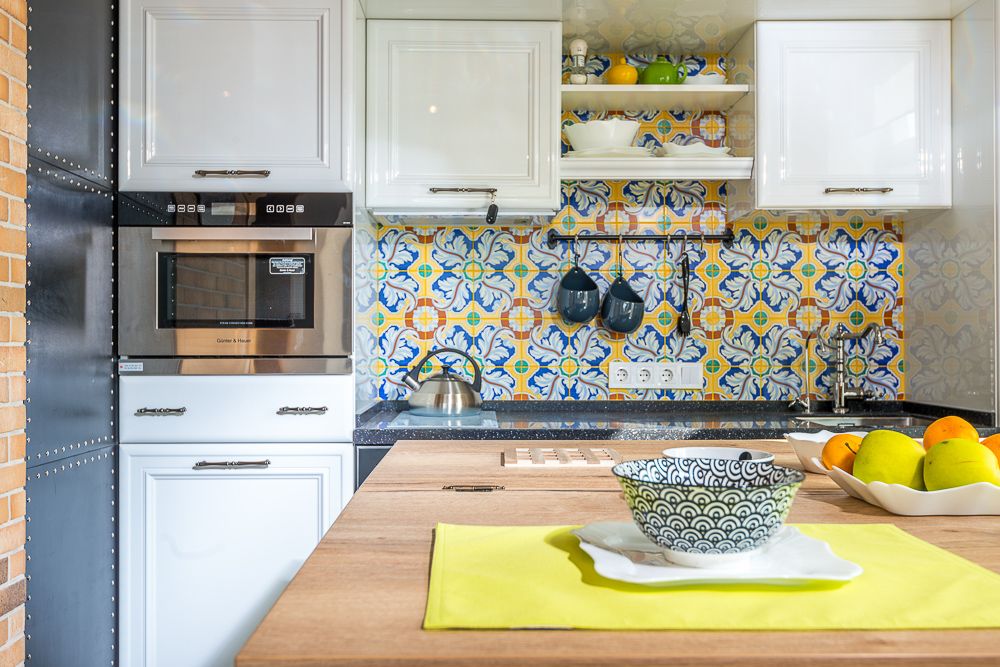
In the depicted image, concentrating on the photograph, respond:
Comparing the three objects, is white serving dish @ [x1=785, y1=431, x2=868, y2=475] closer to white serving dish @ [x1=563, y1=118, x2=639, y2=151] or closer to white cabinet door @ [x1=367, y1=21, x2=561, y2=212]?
white cabinet door @ [x1=367, y1=21, x2=561, y2=212]

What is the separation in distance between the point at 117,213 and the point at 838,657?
2.34m

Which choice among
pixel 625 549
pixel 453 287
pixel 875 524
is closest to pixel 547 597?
pixel 625 549

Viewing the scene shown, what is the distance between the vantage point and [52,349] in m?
1.93

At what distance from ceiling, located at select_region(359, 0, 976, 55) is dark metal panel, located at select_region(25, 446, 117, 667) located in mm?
1650

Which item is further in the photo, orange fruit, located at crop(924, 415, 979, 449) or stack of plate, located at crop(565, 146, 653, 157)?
stack of plate, located at crop(565, 146, 653, 157)

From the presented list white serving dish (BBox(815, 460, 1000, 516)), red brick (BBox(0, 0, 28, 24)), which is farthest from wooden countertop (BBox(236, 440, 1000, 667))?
red brick (BBox(0, 0, 28, 24))

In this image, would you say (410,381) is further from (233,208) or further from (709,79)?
(709,79)

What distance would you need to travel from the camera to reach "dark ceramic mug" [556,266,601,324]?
2.83 metres

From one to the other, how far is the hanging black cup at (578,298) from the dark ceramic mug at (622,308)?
46mm

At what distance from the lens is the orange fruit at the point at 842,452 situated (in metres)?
1.05

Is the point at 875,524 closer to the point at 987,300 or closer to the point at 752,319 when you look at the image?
the point at 987,300

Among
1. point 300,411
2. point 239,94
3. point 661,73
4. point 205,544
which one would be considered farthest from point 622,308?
point 205,544

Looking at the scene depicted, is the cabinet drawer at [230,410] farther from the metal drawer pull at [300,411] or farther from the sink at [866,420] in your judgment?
the sink at [866,420]

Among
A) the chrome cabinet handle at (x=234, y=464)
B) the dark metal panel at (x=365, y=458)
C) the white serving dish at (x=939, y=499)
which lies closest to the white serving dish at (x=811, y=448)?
the white serving dish at (x=939, y=499)
